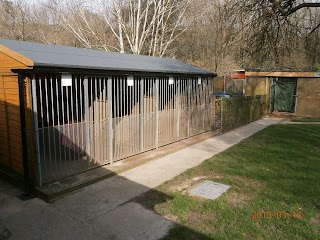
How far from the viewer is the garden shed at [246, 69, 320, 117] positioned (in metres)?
16.1

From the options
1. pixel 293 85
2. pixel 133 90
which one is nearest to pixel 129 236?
pixel 133 90

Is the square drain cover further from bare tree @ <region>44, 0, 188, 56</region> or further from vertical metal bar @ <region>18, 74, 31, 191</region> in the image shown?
bare tree @ <region>44, 0, 188, 56</region>

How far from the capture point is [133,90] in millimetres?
7504

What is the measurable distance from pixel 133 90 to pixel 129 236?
4.27 metres

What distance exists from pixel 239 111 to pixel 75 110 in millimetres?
7995

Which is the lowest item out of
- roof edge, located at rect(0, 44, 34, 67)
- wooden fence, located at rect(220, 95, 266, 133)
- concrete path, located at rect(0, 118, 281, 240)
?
concrete path, located at rect(0, 118, 281, 240)

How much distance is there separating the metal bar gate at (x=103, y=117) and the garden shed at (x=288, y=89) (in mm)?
8601

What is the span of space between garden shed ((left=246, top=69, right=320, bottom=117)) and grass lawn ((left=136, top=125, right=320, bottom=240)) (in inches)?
361

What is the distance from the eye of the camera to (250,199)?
5.13 meters

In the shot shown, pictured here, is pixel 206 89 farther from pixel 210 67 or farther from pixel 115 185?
pixel 210 67

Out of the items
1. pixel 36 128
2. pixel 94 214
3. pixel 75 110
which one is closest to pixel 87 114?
pixel 75 110

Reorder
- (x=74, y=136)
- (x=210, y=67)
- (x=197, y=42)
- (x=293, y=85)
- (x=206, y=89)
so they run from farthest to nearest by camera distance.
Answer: (x=197, y=42) → (x=210, y=67) → (x=293, y=85) → (x=206, y=89) → (x=74, y=136)
